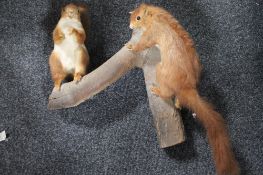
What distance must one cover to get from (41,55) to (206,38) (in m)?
0.55

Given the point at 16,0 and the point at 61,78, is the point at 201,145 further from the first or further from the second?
the point at 16,0

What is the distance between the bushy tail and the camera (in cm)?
103

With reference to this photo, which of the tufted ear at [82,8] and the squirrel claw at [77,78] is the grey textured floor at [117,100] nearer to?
the tufted ear at [82,8]

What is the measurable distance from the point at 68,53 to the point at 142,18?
228 mm

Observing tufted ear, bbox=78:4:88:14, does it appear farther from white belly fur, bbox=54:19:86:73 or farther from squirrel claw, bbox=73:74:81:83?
squirrel claw, bbox=73:74:81:83

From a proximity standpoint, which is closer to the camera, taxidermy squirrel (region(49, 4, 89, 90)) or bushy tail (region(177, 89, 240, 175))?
bushy tail (region(177, 89, 240, 175))

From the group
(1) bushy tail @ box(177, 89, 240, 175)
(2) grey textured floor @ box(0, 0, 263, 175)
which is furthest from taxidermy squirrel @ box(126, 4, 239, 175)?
(2) grey textured floor @ box(0, 0, 263, 175)

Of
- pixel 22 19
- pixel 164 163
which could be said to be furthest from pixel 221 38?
pixel 22 19

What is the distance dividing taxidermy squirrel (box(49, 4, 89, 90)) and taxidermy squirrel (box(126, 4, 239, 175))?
20 centimetres

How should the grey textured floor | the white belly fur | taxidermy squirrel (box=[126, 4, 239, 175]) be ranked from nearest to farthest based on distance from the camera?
taxidermy squirrel (box=[126, 4, 239, 175]) < the white belly fur < the grey textured floor

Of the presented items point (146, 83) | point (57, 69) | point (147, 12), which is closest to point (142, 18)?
point (147, 12)

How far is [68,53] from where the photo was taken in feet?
3.71

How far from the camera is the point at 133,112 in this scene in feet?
4.25

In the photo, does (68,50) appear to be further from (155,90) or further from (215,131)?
(215,131)
